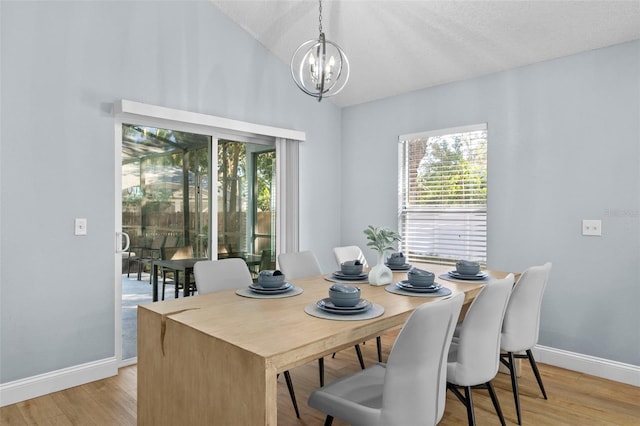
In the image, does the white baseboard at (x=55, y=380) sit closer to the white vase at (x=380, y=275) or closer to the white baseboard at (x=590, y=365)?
the white vase at (x=380, y=275)

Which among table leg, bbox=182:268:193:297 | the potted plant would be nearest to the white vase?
the potted plant

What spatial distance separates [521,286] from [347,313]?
43.6 inches

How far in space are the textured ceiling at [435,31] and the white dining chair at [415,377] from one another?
2.37 metres

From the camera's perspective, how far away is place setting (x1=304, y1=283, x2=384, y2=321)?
1.80 m

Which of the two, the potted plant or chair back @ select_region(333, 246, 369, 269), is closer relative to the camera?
the potted plant

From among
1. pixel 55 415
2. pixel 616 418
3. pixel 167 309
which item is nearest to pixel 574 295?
pixel 616 418

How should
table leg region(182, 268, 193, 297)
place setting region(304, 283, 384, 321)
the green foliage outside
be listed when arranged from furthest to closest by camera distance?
the green foliage outside → table leg region(182, 268, 193, 297) → place setting region(304, 283, 384, 321)

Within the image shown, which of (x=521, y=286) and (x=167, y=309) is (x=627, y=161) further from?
(x=167, y=309)

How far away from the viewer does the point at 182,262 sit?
3611 mm

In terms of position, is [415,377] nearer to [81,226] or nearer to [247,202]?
[81,226]

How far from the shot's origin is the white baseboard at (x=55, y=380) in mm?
2641

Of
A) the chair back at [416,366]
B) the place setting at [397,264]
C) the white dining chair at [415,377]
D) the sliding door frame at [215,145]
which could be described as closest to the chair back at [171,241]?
the sliding door frame at [215,145]

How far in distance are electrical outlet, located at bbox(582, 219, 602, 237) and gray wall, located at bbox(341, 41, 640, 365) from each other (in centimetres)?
3

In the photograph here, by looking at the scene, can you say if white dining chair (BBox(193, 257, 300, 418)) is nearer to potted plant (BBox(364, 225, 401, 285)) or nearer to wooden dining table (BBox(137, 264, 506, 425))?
wooden dining table (BBox(137, 264, 506, 425))
